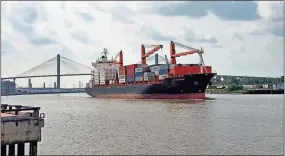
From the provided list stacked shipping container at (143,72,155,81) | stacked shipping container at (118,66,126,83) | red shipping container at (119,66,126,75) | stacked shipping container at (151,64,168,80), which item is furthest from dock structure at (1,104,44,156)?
red shipping container at (119,66,126,75)

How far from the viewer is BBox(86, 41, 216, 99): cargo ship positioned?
64.4 meters

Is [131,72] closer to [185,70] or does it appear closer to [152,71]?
[152,71]

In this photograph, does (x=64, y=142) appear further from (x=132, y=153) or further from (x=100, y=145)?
(x=132, y=153)

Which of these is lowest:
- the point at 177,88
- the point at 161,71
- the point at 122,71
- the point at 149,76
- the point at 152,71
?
the point at 177,88

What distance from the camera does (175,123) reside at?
1080 inches

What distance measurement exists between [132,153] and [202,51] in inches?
2318

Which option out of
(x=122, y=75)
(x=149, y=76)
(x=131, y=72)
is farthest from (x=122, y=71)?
(x=149, y=76)

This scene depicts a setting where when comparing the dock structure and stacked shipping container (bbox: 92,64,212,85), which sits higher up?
stacked shipping container (bbox: 92,64,212,85)

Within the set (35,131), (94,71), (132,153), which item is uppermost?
(94,71)

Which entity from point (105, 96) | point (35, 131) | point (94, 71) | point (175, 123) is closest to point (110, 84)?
point (105, 96)

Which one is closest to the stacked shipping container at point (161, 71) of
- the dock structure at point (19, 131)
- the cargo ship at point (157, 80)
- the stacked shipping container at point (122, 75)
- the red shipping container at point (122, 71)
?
the cargo ship at point (157, 80)

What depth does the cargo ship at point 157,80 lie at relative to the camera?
6444 centimetres

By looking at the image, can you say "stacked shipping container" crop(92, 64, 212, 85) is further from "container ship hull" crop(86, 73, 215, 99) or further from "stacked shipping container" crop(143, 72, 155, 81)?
"container ship hull" crop(86, 73, 215, 99)

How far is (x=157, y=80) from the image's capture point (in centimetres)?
6850
